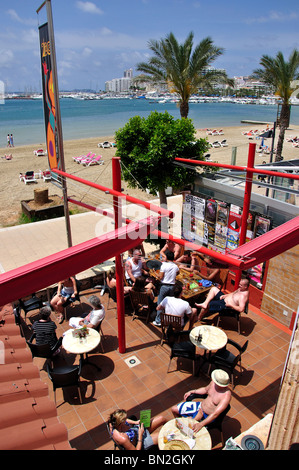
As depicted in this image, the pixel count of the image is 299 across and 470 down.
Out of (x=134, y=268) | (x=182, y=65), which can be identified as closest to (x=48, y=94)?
(x=134, y=268)

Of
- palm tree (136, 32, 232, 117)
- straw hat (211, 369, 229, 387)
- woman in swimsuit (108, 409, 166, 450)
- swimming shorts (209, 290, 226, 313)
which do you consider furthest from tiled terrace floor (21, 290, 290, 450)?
palm tree (136, 32, 232, 117)

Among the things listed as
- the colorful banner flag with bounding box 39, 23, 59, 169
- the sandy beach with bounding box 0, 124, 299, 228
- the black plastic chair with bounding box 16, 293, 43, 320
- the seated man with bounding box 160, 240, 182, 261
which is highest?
the colorful banner flag with bounding box 39, 23, 59, 169

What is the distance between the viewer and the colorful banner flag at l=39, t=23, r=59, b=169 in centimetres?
733

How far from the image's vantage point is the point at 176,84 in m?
17.0

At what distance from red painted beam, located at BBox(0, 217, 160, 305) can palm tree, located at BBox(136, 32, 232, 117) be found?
13805 mm

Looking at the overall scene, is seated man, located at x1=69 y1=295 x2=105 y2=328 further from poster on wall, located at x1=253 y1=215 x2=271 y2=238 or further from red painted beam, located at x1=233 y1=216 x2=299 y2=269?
poster on wall, located at x1=253 y1=215 x2=271 y2=238

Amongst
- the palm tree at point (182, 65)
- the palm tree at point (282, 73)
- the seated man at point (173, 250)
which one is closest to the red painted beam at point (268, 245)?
the seated man at point (173, 250)

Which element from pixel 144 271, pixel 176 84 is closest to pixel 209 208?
pixel 144 271

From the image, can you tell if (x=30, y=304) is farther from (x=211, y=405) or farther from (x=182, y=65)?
Answer: (x=182, y=65)

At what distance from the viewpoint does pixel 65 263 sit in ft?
12.5

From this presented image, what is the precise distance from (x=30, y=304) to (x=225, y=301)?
3934 millimetres

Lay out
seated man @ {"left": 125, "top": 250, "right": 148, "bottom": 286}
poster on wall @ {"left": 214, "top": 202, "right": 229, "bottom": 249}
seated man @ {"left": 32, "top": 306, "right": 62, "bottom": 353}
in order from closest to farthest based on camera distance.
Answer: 1. seated man @ {"left": 32, "top": 306, "right": 62, "bottom": 353}
2. seated man @ {"left": 125, "top": 250, "right": 148, "bottom": 286}
3. poster on wall @ {"left": 214, "top": 202, "right": 229, "bottom": 249}

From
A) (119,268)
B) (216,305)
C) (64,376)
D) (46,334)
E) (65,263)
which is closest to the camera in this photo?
(65,263)

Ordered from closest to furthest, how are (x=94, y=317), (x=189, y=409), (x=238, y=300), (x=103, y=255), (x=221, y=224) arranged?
1. (x=103, y=255)
2. (x=189, y=409)
3. (x=94, y=317)
4. (x=238, y=300)
5. (x=221, y=224)
